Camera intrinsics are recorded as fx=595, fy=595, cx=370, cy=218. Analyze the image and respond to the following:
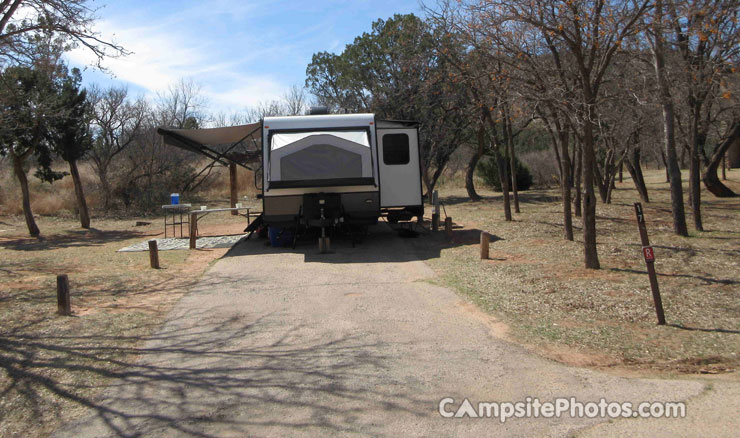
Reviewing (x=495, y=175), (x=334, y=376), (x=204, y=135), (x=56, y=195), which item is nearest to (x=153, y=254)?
(x=204, y=135)

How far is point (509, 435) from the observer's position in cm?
408

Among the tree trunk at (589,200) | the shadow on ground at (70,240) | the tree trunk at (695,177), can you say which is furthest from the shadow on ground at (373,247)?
the shadow on ground at (70,240)

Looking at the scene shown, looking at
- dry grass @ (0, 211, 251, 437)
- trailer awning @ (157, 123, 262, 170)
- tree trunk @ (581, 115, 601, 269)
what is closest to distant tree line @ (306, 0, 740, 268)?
tree trunk @ (581, 115, 601, 269)

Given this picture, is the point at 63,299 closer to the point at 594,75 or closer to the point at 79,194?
the point at 594,75

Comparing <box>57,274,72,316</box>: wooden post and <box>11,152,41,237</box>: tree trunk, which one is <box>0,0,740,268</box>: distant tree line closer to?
<box>11,152,41,237</box>: tree trunk

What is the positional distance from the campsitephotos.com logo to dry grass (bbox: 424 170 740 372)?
1076mm

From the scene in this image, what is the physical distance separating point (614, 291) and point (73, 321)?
7.00m

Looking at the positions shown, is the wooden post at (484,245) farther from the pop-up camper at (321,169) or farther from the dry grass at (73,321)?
the dry grass at (73,321)

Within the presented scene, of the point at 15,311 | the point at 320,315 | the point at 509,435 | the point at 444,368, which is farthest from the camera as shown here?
the point at 15,311

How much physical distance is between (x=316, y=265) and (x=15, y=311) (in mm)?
5001

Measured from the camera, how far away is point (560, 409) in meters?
4.46

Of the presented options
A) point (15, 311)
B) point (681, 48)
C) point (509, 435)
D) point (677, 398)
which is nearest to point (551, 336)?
point (677, 398)

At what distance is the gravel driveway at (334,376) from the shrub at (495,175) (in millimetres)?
23285

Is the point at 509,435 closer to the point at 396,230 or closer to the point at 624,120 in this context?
the point at 396,230
